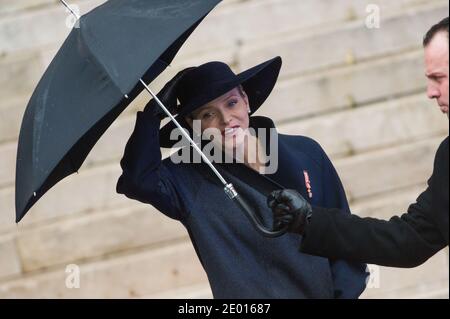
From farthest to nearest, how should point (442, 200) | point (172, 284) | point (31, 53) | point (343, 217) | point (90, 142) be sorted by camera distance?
point (31, 53), point (172, 284), point (90, 142), point (343, 217), point (442, 200)

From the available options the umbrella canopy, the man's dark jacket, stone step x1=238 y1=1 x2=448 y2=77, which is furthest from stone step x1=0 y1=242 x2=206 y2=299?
the man's dark jacket

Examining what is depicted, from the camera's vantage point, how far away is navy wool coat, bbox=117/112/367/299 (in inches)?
161

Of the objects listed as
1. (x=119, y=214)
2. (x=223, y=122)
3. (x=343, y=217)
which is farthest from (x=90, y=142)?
(x=119, y=214)

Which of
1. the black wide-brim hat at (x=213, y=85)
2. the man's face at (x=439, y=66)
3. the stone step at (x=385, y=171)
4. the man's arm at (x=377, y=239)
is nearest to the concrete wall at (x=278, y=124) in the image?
the stone step at (x=385, y=171)

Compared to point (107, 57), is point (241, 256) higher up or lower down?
lower down

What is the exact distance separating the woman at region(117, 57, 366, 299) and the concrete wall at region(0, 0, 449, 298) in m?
2.63

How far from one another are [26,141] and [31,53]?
3531 millimetres

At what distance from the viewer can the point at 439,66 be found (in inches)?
133

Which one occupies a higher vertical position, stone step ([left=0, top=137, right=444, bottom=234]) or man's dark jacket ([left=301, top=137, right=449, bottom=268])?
man's dark jacket ([left=301, top=137, right=449, bottom=268])

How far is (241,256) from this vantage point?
4086 millimetres

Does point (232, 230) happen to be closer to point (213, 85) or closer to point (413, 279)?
point (213, 85)

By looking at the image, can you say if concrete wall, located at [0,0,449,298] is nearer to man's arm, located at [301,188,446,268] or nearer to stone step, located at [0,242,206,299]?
stone step, located at [0,242,206,299]

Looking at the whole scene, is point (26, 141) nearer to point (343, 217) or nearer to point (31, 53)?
point (343, 217)

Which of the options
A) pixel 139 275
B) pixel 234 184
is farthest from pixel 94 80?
pixel 139 275
